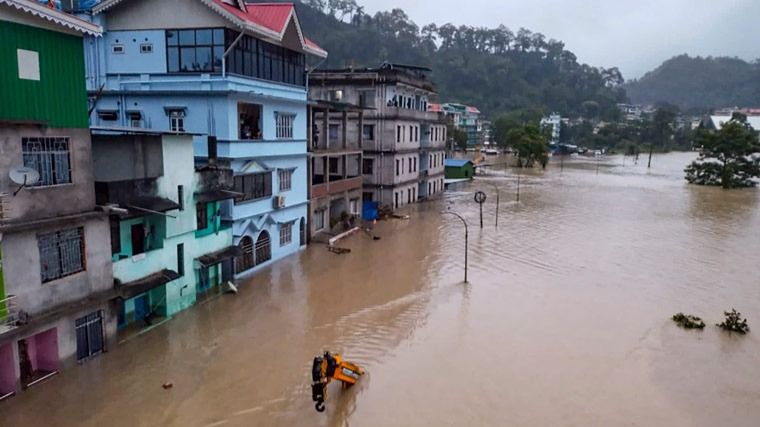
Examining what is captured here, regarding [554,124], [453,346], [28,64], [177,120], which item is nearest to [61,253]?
[28,64]

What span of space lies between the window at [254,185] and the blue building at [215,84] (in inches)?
1.8

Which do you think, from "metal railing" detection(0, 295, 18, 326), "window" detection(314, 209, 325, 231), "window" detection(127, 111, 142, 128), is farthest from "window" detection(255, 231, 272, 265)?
"metal railing" detection(0, 295, 18, 326)

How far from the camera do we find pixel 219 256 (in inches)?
813

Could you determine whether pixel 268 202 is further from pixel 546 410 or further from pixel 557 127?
pixel 557 127

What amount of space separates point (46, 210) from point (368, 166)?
28796mm

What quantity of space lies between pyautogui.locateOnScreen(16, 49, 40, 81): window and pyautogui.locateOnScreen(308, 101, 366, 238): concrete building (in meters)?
15.3

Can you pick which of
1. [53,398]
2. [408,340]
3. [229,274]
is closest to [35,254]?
[53,398]

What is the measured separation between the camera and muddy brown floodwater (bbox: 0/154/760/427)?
13352mm

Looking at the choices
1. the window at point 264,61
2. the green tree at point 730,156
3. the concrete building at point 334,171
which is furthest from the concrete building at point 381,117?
the green tree at point 730,156

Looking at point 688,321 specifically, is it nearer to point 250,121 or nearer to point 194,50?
point 250,121

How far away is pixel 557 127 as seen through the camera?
147 meters

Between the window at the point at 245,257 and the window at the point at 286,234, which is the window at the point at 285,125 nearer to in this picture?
the window at the point at 286,234

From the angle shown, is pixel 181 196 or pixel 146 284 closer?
pixel 146 284

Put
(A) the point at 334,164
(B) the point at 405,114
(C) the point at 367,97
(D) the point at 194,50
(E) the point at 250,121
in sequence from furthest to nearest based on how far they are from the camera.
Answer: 1. (B) the point at 405,114
2. (C) the point at 367,97
3. (A) the point at 334,164
4. (E) the point at 250,121
5. (D) the point at 194,50
